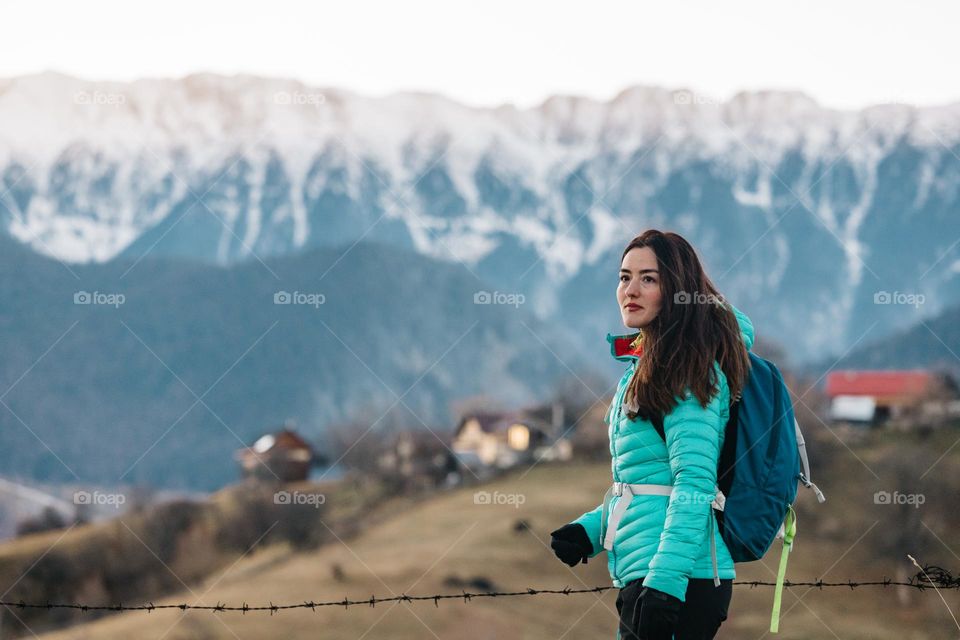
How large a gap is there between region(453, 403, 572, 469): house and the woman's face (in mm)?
67364

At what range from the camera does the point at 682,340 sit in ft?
9.76

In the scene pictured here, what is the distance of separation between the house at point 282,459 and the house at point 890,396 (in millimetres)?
37171

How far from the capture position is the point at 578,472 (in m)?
65.0

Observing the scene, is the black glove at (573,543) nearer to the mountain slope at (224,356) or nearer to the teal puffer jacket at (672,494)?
the teal puffer jacket at (672,494)

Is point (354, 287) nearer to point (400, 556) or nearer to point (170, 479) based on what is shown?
point (170, 479)

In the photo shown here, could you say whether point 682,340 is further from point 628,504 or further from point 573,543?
point 573,543

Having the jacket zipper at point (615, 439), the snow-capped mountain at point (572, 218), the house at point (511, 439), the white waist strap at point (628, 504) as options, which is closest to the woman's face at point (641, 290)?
the jacket zipper at point (615, 439)

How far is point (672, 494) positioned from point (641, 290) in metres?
0.54

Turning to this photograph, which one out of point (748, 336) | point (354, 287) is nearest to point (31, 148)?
point (354, 287)

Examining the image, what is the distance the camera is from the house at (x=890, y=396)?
7000cm

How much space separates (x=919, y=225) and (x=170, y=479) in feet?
371

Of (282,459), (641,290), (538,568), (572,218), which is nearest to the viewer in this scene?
(641,290)

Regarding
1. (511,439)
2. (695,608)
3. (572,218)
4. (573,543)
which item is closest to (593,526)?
(573,543)

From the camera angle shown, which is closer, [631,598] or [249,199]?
[631,598]
